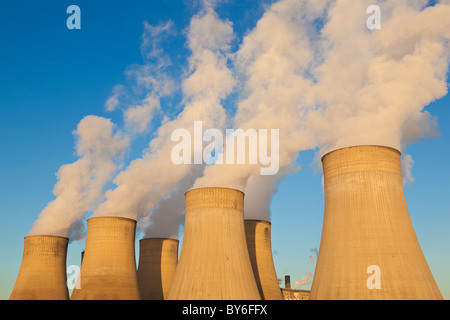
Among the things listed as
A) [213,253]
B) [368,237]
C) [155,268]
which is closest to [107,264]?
[155,268]

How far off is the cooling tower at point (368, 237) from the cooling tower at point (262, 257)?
723 centimetres

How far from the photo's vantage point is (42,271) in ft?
81.6

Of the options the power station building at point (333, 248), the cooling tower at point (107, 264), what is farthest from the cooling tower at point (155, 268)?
the power station building at point (333, 248)

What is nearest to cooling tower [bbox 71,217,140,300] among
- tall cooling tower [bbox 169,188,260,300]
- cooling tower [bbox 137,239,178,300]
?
cooling tower [bbox 137,239,178,300]

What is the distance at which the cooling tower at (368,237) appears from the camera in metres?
14.6

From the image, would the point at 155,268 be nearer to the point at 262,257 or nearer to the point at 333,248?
the point at 262,257

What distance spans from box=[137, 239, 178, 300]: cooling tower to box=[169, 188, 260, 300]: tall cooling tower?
1094cm

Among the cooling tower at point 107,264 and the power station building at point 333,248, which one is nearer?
the power station building at point 333,248

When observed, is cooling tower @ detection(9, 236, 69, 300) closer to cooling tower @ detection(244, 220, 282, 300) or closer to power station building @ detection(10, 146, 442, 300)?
power station building @ detection(10, 146, 442, 300)

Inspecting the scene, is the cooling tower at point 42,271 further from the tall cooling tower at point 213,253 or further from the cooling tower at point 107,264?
the tall cooling tower at point 213,253

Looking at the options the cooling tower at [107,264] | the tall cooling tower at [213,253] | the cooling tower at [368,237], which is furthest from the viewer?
the cooling tower at [107,264]

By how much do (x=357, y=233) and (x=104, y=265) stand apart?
1416 cm

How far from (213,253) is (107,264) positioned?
8.61 metres
